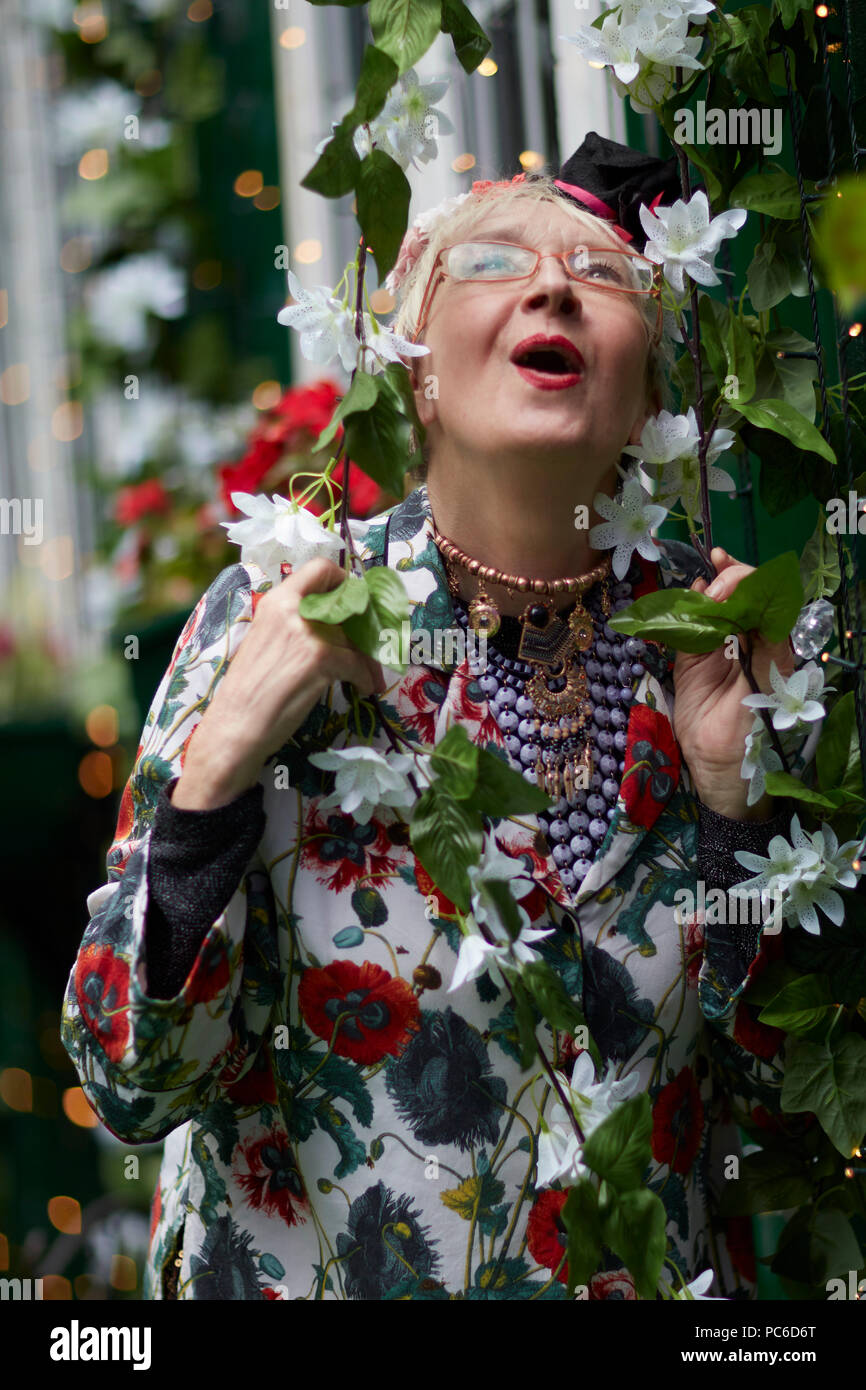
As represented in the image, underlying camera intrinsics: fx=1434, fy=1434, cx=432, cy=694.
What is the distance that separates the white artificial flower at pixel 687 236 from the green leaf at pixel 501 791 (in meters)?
0.53

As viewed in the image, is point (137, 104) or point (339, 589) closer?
point (339, 589)

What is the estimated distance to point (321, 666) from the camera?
1.22m

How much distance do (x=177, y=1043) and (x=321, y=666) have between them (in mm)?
345

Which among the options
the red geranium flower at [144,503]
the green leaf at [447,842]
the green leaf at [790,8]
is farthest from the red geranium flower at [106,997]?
the red geranium flower at [144,503]

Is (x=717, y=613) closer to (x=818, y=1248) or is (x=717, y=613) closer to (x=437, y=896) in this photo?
(x=437, y=896)

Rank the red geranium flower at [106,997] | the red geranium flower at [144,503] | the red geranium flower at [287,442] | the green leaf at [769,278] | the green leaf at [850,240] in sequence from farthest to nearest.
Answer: the red geranium flower at [144,503], the red geranium flower at [287,442], the green leaf at [769,278], the red geranium flower at [106,997], the green leaf at [850,240]

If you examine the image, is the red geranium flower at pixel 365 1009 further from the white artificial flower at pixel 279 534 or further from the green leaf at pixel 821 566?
the green leaf at pixel 821 566

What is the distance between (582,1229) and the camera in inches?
44.6

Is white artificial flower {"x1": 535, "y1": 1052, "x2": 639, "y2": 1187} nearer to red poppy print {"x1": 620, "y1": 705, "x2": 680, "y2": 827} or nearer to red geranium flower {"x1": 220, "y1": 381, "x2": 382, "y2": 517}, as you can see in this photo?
red poppy print {"x1": 620, "y1": 705, "x2": 680, "y2": 827}

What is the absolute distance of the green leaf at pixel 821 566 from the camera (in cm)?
144

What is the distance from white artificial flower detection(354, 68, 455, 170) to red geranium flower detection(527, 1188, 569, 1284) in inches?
36.7
